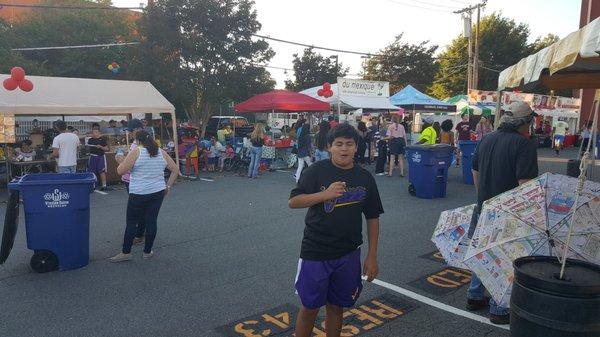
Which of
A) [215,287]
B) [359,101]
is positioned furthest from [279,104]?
[215,287]

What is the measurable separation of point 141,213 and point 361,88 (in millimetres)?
13402

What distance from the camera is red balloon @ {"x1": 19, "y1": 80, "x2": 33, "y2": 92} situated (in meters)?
10.1

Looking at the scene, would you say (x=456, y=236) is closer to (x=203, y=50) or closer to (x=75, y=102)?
(x=75, y=102)

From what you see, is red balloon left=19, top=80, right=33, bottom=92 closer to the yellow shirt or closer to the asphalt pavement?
the asphalt pavement

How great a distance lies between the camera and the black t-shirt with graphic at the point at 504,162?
356 cm

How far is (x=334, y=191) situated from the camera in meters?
2.62

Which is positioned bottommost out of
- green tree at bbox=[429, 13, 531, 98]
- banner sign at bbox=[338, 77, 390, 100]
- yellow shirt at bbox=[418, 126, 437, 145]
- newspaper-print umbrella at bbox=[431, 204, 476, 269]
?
newspaper-print umbrella at bbox=[431, 204, 476, 269]

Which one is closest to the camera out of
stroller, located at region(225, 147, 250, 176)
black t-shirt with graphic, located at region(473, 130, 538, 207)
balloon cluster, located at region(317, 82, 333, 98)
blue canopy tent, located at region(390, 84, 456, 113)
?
black t-shirt with graphic, located at region(473, 130, 538, 207)

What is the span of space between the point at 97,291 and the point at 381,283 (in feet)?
9.61

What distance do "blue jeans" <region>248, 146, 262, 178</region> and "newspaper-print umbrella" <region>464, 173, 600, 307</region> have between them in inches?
390

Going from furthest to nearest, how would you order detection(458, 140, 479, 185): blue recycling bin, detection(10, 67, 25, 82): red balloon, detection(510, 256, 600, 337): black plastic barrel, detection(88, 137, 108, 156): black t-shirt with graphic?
detection(88, 137, 108, 156): black t-shirt with graphic < detection(458, 140, 479, 185): blue recycling bin < detection(10, 67, 25, 82): red balloon < detection(510, 256, 600, 337): black plastic barrel

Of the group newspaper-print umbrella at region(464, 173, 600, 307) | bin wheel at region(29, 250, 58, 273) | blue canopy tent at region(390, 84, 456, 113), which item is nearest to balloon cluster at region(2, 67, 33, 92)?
bin wheel at region(29, 250, 58, 273)

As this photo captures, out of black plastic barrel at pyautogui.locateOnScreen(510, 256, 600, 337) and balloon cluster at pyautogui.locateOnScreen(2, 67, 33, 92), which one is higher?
balloon cluster at pyautogui.locateOnScreen(2, 67, 33, 92)

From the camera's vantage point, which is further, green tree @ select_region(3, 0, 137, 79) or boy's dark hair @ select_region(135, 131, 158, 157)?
green tree @ select_region(3, 0, 137, 79)
